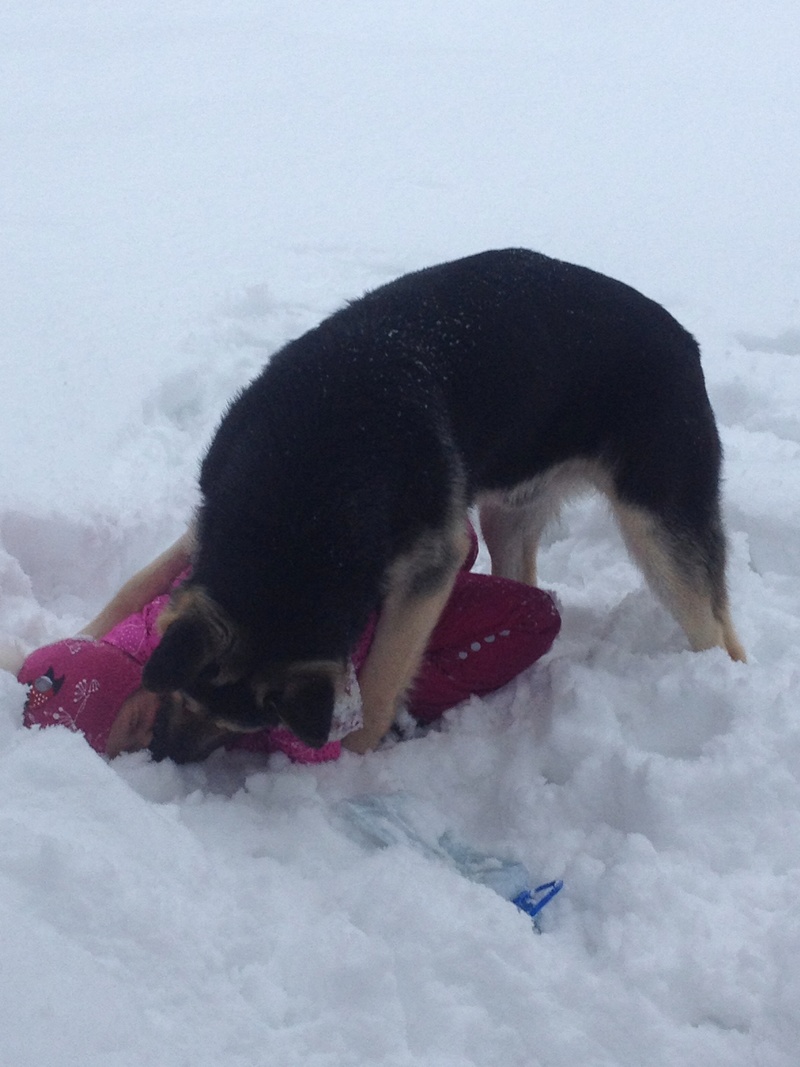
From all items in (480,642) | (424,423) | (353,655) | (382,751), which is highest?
(424,423)

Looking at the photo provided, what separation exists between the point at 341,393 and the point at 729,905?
187cm

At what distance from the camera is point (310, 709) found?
241 cm

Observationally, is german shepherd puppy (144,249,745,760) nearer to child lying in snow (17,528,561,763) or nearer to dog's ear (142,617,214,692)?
dog's ear (142,617,214,692)

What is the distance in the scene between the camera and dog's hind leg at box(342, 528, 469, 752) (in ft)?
10.3

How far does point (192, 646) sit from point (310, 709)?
1.21ft

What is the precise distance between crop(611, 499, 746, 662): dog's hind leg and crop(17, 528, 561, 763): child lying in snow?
48 centimetres

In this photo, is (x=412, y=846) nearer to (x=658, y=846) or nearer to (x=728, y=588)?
(x=658, y=846)

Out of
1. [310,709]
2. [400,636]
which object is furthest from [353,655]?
[310,709]

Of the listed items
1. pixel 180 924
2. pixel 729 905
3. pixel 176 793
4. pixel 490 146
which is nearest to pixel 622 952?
pixel 729 905

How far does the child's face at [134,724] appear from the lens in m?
2.92

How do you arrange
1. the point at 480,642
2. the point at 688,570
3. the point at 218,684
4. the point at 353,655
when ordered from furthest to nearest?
the point at 688,570, the point at 480,642, the point at 353,655, the point at 218,684

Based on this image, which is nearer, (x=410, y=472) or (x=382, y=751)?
(x=410, y=472)

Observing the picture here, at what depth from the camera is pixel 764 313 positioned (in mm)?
7336

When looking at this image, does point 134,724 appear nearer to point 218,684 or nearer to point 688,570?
point 218,684
